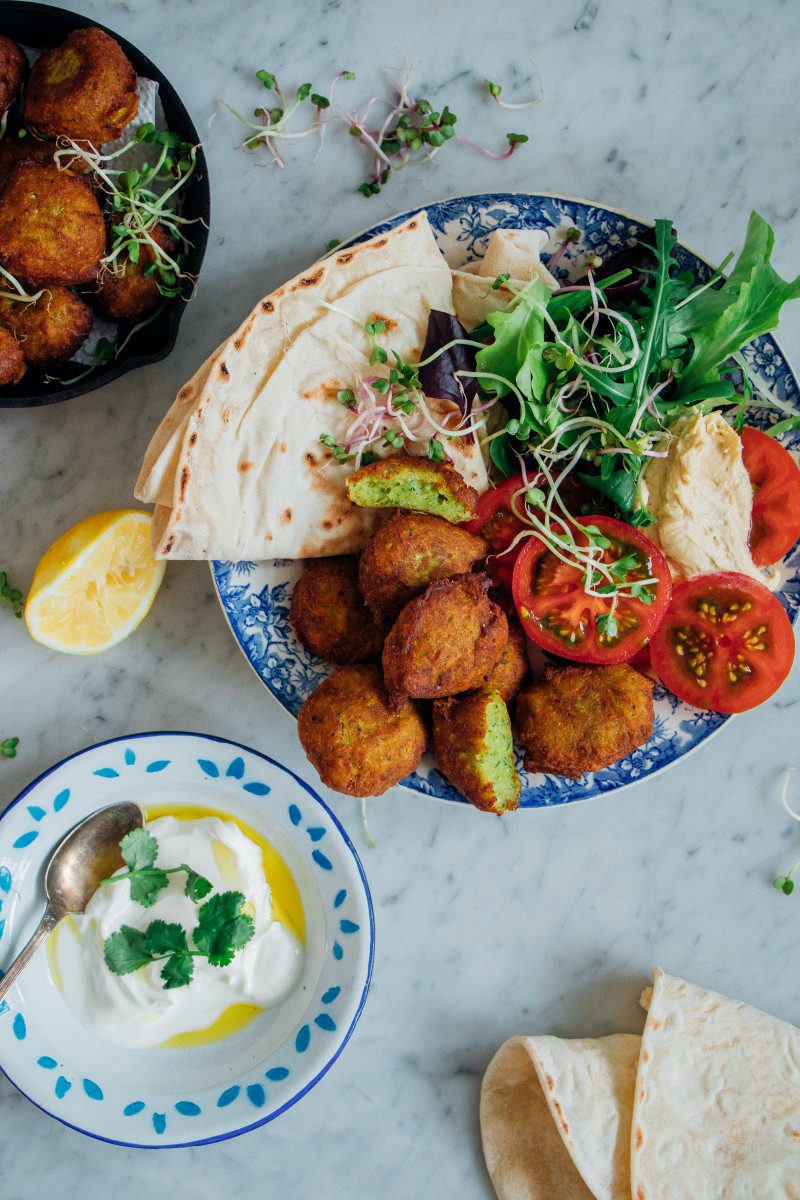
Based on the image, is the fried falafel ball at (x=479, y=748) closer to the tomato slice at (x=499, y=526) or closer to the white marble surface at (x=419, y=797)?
the tomato slice at (x=499, y=526)

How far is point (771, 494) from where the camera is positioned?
2.66 m

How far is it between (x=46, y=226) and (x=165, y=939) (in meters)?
2.04

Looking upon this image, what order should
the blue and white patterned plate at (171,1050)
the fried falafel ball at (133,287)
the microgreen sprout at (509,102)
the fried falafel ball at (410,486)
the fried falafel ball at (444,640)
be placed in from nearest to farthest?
the fried falafel ball at (444,640) → the fried falafel ball at (410,486) → the fried falafel ball at (133,287) → the blue and white patterned plate at (171,1050) → the microgreen sprout at (509,102)

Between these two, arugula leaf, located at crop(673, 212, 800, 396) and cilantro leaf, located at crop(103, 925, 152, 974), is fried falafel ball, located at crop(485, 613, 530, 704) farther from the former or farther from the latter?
cilantro leaf, located at crop(103, 925, 152, 974)

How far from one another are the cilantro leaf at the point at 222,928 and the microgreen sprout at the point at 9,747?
2.78 ft

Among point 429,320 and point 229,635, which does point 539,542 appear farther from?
point 229,635

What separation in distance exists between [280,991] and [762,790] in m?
1.73

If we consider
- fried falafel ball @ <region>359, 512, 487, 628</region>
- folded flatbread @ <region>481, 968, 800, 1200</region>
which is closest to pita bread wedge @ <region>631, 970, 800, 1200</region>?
folded flatbread @ <region>481, 968, 800, 1200</region>

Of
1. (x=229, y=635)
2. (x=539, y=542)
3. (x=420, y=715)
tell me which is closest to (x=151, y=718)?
(x=229, y=635)

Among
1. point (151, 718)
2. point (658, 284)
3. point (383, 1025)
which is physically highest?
point (658, 284)

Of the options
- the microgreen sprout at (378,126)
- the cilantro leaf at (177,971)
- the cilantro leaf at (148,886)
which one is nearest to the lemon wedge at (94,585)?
the cilantro leaf at (148,886)

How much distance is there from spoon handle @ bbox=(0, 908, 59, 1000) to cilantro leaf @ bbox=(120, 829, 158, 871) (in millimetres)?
303

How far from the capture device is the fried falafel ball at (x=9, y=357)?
8.34 ft

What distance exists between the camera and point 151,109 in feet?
8.71
